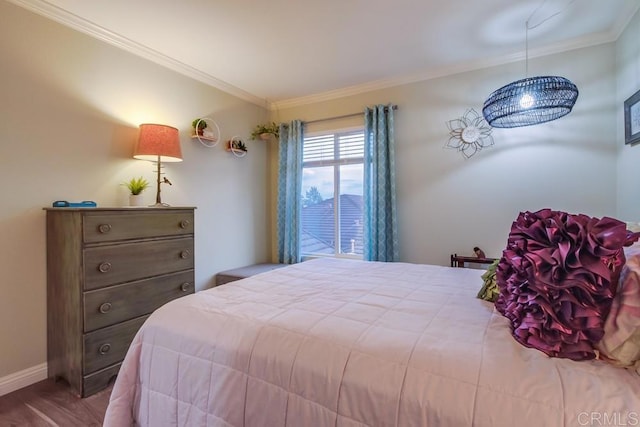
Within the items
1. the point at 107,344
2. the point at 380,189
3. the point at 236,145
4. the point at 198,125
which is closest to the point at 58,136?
the point at 198,125

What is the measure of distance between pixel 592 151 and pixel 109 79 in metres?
4.17

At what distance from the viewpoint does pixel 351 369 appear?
0.91m

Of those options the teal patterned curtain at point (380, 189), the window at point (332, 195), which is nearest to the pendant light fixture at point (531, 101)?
the teal patterned curtain at point (380, 189)

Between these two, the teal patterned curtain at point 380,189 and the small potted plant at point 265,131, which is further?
the small potted plant at point 265,131

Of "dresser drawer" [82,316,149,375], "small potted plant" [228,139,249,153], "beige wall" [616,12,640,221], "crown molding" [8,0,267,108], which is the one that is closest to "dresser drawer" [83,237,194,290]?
"dresser drawer" [82,316,149,375]

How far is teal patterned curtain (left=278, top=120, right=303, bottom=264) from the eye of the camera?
383 cm

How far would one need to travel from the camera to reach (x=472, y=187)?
2.98 m

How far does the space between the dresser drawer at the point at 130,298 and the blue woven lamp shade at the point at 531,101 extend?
2760 millimetres

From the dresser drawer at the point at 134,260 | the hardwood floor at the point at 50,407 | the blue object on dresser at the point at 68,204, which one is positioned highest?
the blue object on dresser at the point at 68,204

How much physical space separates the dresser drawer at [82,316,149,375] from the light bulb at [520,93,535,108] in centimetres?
312

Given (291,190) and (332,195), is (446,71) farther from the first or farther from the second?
(291,190)

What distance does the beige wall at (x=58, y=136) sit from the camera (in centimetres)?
192

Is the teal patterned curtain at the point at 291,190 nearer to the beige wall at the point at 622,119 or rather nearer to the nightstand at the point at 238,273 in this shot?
the nightstand at the point at 238,273

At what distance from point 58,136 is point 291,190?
7.66 feet
